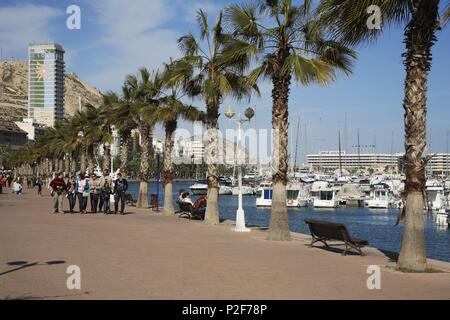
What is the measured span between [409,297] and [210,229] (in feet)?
36.8

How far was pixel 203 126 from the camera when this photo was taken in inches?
925

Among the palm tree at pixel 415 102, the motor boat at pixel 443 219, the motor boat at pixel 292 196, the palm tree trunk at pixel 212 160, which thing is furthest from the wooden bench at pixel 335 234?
the motor boat at pixel 292 196

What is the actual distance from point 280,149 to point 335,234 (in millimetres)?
3258

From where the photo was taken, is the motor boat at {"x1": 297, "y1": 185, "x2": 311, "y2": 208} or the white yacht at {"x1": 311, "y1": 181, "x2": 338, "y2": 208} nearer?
the white yacht at {"x1": 311, "y1": 181, "x2": 338, "y2": 208}

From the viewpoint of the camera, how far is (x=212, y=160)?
69.4 ft

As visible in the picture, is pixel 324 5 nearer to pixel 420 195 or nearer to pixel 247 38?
pixel 420 195

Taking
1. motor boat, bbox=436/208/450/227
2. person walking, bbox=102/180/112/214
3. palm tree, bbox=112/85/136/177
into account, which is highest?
palm tree, bbox=112/85/136/177

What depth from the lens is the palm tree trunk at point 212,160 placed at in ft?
67.9

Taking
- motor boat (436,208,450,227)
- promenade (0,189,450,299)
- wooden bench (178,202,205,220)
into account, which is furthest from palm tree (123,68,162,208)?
motor boat (436,208,450,227)

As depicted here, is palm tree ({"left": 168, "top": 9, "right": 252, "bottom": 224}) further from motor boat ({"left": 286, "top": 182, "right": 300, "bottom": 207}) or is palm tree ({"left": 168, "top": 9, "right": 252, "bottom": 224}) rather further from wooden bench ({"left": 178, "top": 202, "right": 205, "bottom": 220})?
motor boat ({"left": 286, "top": 182, "right": 300, "bottom": 207})

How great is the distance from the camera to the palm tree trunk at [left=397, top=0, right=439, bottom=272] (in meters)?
10.9

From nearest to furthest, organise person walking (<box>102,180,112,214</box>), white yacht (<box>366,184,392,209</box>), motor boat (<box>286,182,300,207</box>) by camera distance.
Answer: person walking (<box>102,180,112,214</box>) → motor boat (<box>286,182,300,207</box>) → white yacht (<box>366,184,392,209</box>)

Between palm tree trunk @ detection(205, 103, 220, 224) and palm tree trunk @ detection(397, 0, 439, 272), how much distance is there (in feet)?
33.5
